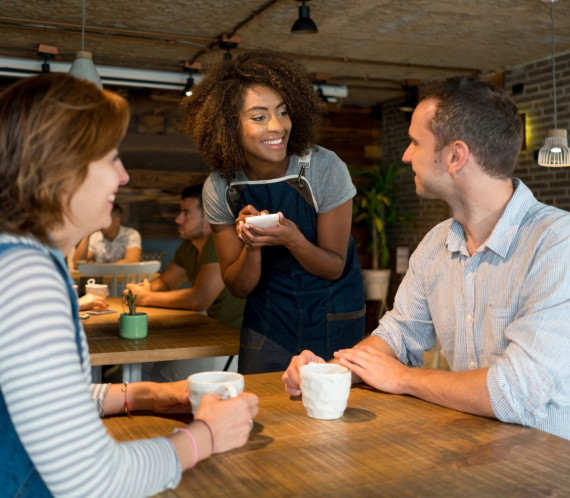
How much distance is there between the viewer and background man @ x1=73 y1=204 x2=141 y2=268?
650 cm

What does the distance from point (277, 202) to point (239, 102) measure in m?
0.39

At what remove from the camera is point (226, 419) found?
3.95 feet

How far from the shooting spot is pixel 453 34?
19.3 feet

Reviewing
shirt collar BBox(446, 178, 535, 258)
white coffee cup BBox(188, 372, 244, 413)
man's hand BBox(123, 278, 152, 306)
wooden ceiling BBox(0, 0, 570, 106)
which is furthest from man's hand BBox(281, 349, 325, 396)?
wooden ceiling BBox(0, 0, 570, 106)

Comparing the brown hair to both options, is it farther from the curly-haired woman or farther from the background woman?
the curly-haired woman

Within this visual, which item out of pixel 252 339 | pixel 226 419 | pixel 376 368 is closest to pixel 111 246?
pixel 252 339

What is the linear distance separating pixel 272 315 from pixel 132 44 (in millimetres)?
4400

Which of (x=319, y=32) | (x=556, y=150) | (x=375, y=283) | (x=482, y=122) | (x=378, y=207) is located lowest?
(x=375, y=283)

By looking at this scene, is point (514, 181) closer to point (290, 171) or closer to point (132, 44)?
point (290, 171)

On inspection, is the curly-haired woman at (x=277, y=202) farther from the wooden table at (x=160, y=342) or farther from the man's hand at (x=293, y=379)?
the man's hand at (x=293, y=379)

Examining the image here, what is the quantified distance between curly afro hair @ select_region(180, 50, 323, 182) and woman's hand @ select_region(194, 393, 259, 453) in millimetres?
1475

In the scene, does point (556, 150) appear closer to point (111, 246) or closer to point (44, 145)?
point (111, 246)

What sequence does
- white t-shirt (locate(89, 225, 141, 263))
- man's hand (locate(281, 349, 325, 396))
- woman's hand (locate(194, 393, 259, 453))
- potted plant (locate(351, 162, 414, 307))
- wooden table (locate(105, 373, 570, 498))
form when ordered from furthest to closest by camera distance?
potted plant (locate(351, 162, 414, 307)) < white t-shirt (locate(89, 225, 141, 263)) < man's hand (locate(281, 349, 325, 396)) < woman's hand (locate(194, 393, 259, 453)) < wooden table (locate(105, 373, 570, 498))

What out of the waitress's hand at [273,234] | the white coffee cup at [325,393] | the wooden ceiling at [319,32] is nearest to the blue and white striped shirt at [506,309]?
the white coffee cup at [325,393]
